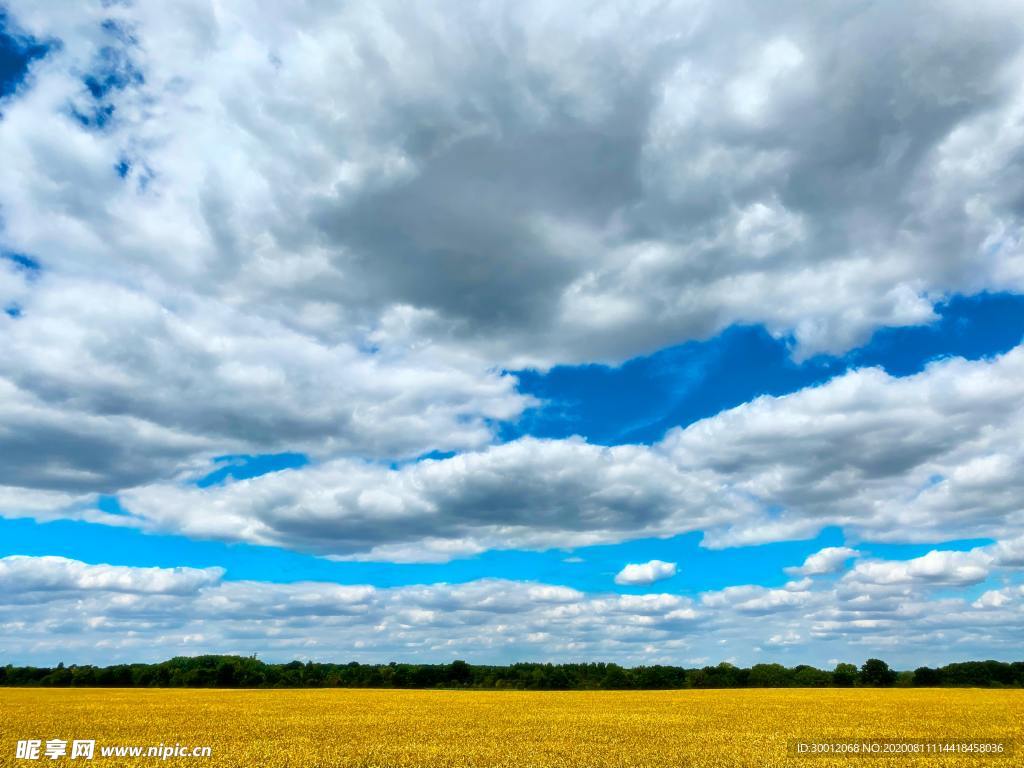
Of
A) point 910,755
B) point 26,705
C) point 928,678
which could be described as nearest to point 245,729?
point 26,705

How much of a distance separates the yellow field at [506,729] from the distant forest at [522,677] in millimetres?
59429

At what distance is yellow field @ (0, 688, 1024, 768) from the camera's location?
104 ft

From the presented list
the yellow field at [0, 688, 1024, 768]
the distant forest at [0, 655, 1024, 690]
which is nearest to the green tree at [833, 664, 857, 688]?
the distant forest at [0, 655, 1024, 690]

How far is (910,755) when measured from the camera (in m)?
33.3

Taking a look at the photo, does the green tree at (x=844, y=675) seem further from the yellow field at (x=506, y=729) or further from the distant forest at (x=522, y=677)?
the yellow field at (x=506, y=729)

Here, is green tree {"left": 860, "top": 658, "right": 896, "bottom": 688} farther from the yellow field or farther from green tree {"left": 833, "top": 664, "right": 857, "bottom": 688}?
the yellow field

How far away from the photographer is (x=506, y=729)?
147 ft

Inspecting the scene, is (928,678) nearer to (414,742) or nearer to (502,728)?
(502,728)

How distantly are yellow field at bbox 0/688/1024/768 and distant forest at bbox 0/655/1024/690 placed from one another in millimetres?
59429

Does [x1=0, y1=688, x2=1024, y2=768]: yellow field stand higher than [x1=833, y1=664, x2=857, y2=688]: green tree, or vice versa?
[x1=0, y1=688, x2=1024, y2=768]: yellow field

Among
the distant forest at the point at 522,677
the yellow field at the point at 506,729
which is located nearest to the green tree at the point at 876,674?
the distant forest at the point at 522,677

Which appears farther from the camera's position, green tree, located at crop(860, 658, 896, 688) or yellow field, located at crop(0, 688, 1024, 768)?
green tree, located at crop(860, 658, 896, 688)

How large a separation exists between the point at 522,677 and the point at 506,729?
90.7 m

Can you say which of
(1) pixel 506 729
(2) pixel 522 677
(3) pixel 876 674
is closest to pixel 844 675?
(3) pixel 876 674
